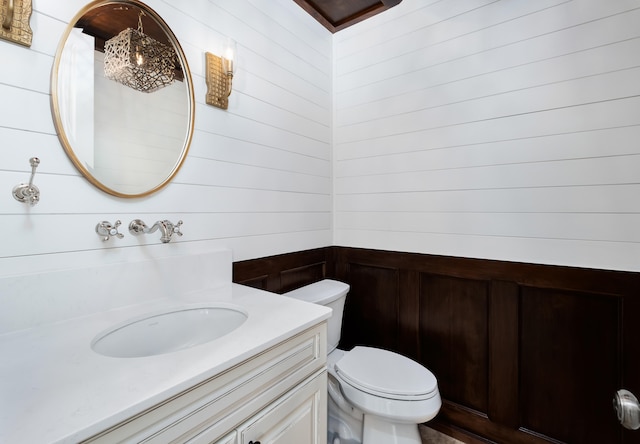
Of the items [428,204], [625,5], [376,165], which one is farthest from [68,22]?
[625,5]

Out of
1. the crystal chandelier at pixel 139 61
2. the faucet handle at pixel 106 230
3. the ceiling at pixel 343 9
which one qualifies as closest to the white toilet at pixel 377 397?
the faucet handle at pixel 106 230


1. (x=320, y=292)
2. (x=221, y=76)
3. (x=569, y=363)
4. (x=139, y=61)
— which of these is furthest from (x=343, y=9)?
(x=569, y=363)

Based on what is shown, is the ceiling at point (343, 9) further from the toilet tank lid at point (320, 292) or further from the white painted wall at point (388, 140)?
the toilet tank lid at point (320, 292)

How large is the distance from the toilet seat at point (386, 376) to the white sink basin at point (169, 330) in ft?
2.16

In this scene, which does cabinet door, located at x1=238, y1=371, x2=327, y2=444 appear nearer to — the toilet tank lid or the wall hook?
the toilet tank lid

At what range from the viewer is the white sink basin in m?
0.91

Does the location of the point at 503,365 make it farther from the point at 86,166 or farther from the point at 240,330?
the point at 86,166

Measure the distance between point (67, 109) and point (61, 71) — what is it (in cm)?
12

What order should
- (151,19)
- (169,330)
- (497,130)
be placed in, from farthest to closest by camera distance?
(497,130) < (151,19) < (169,330)

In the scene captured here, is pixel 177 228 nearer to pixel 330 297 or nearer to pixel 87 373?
pixel 87 373

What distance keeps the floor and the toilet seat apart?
52cm

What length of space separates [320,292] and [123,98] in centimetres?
129

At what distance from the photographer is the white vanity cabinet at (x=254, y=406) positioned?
597 mm

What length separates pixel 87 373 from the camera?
0.64m
